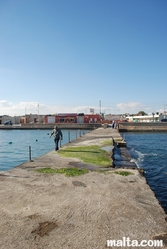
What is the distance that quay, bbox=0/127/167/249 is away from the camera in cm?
374

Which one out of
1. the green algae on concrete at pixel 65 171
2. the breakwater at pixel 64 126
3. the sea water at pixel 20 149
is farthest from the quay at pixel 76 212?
the breakwater at pixel 64 126

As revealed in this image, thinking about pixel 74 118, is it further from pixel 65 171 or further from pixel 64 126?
pixel 65 171

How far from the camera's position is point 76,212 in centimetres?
478

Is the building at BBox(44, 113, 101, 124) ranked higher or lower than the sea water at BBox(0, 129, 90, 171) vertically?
higher

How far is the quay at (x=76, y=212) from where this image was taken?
147 inches

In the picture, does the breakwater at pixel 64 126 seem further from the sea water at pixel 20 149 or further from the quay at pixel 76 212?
the quay at pixel 76 212

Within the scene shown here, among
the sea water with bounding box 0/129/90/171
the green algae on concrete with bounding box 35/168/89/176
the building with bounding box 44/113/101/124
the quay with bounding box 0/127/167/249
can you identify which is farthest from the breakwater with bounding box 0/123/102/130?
the quay with bounding box 0/127/167/249

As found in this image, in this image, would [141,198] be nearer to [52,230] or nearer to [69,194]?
[69,194]

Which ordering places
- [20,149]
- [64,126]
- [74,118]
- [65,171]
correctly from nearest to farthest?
[65,171], [20,149], [64,126], [74,118]

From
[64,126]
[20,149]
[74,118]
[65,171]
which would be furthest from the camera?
[74,118]

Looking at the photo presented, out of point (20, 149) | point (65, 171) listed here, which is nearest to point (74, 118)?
point (20, 149)

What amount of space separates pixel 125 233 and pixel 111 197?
180 cm

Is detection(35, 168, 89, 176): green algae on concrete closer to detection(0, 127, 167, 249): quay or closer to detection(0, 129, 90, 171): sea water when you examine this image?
detection(0, 127, 167, 249): quay

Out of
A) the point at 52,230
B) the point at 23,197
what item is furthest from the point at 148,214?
the point at 23,197
